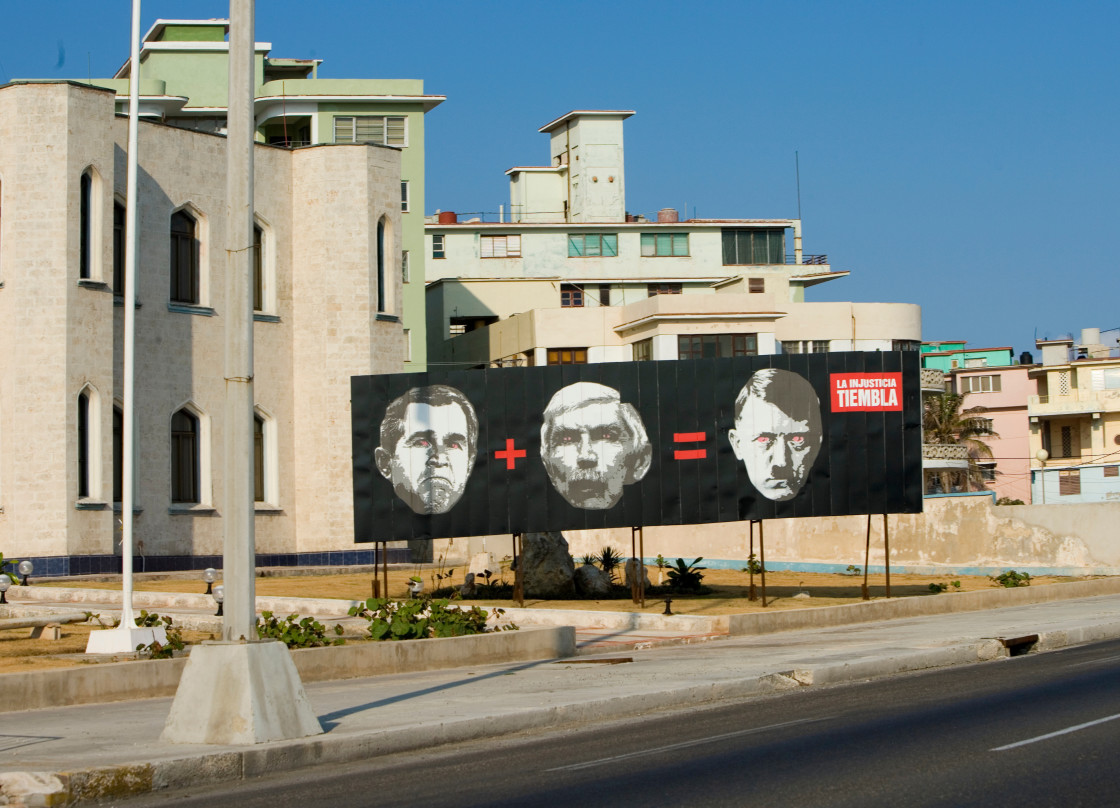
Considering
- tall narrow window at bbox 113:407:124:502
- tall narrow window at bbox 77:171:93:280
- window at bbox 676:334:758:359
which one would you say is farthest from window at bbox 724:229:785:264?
tall narrow window at bbox 77:171:93:280

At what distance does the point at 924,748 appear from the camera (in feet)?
34.5

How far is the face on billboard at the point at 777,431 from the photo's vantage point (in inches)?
1016

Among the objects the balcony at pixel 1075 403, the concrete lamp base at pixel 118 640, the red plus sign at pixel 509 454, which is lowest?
the concrete lamp base at pixel 118 640

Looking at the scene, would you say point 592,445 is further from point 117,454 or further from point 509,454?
point 117,454

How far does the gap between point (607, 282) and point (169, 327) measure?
4415 cm

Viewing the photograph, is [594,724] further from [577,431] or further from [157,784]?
[577,431]

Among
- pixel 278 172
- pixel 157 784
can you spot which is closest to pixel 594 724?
pixel 157 784

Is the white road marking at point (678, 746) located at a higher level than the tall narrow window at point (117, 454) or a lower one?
lower

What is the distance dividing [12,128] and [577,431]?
17.2 m

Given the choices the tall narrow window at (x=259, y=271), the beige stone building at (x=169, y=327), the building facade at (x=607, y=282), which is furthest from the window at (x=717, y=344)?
the tall narrow window at (x=259, y=271)

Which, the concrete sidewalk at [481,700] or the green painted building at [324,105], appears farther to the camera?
the green painted building at [324,105]

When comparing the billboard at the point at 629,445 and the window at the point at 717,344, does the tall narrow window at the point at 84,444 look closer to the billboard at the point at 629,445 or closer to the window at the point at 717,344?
the billboard at the point at 629,445

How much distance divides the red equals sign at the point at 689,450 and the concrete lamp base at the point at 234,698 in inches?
590

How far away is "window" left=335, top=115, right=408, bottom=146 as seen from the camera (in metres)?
60.0
